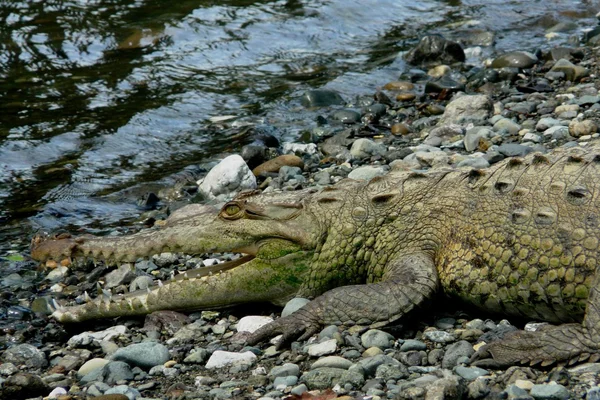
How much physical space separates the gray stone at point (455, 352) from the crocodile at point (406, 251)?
0.12m

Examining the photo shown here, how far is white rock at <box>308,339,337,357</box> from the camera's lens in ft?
14.1

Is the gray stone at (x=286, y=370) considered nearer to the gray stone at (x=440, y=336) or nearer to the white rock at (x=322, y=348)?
the white rock at (x=322, y=348)

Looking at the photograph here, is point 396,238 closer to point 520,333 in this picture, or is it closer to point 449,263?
point 449,263

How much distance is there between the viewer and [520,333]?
4004 millimetres

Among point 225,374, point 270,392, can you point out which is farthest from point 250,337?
point 270,392

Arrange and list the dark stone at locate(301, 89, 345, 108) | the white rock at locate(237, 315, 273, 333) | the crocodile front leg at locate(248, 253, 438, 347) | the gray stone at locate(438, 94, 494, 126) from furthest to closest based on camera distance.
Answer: the dark stone at locate(301, 89, 345, 108) < the gray stone at locate(438, 94, 494, 126) < the white rock at locate(237, 315, 273, 333) < the crocodile front leg at locate(248, 253, 438, 347)

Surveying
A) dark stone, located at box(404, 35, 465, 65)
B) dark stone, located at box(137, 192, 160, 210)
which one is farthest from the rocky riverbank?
dark stone, located at box(404, 35, 465, 65)

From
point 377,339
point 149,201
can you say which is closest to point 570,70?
point 149,201

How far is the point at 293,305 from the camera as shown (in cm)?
497

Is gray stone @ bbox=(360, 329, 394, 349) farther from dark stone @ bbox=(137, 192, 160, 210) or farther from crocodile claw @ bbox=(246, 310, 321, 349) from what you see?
dark stone @ bbox=(137, 192, 160, 210)

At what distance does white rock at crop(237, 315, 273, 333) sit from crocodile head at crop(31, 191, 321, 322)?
19 cm

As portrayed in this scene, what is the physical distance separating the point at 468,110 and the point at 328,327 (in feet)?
15.4

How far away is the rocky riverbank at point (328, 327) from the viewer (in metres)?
3.84

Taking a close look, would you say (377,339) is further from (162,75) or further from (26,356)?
(162,75)
